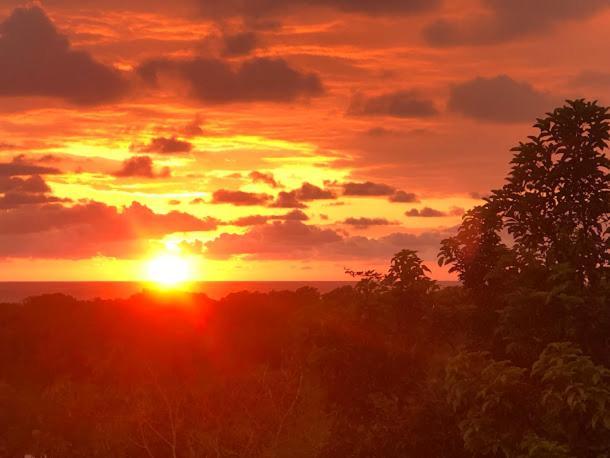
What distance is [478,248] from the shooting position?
72.0 feet

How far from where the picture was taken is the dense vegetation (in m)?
18.8

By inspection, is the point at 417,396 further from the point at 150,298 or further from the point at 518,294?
the point at 150,298

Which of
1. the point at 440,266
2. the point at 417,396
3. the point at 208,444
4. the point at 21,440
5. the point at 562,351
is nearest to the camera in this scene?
the point at 562,351

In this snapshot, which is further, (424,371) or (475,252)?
(424,371)

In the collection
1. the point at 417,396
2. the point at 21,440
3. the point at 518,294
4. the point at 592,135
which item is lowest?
the point at 21,440

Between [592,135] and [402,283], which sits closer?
[592,135]

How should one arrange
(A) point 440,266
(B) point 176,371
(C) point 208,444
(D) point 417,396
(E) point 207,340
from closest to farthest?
(A) point 440,266 < (D) point 417,396 < (C) point 208,444 < (B) point 176,371 < (E) point 207,340

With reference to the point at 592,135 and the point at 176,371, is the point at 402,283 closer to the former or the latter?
the point at 592,135

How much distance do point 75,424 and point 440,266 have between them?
28.1 meters

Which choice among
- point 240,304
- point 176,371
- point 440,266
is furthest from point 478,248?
point 240,304

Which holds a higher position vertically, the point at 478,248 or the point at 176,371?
the point at 478,248

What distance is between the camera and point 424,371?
2852 centimetres

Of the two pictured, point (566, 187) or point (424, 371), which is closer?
point (566, 187)

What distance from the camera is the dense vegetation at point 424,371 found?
18.8m
